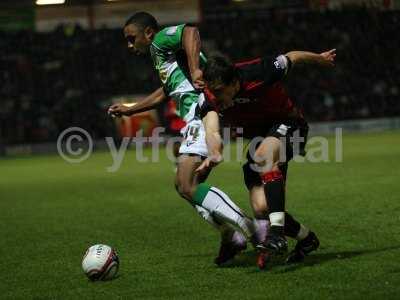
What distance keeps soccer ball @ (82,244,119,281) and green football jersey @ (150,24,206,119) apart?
4.02 ft

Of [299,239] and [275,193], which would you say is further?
[299,239]

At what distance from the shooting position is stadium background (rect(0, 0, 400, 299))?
5632 millimetres

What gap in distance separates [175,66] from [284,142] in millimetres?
1073

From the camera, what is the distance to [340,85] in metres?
28.2

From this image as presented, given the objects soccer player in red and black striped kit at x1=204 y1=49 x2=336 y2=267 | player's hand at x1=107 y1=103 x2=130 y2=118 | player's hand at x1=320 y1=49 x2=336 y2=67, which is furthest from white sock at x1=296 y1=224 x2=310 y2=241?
player's hand at x1=107 y1=103 x2=130 y2=118

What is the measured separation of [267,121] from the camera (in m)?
6.06

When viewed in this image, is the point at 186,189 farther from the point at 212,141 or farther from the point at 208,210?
the point at 212,141

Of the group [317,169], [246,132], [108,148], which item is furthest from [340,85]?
[246,132]

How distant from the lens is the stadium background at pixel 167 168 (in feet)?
18.5

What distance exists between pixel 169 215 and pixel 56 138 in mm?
16235

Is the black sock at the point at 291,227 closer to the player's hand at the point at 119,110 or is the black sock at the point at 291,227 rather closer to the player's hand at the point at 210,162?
the player's hand at the point at 210,162

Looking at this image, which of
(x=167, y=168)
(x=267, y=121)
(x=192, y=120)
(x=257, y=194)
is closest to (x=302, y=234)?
(x=257, y=194)

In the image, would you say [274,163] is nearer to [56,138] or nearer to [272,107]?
[272,107]

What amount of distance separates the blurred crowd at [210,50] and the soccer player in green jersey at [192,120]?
19318 millimetres
